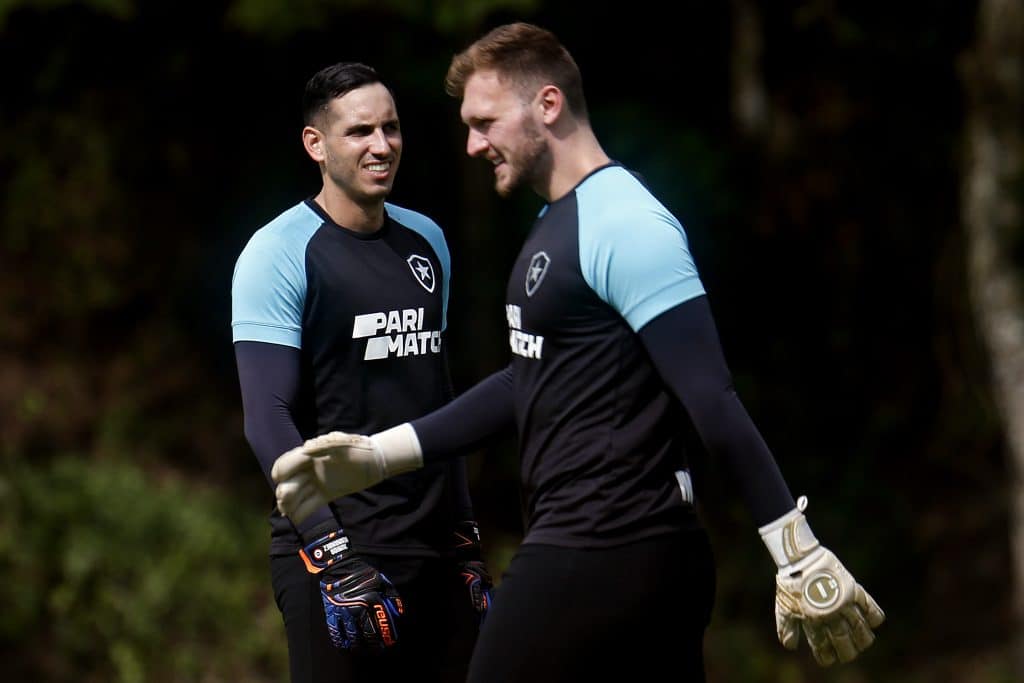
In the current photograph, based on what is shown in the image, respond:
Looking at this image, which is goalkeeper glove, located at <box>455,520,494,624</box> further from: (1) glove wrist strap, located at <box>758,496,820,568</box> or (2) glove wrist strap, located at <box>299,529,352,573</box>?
(1) glove wrist strap, located at <box>758,496,820,568</box>

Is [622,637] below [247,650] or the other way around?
the other way around

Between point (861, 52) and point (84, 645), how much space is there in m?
6.93

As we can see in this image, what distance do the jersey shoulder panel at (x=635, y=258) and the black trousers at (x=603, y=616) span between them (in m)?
0.56

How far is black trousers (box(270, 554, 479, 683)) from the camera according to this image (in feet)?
14.4

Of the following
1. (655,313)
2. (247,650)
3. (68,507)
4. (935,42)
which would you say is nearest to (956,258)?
(935,42)

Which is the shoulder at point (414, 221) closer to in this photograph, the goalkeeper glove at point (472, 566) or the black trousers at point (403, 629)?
the goalkeeper glove at point (472, 566)

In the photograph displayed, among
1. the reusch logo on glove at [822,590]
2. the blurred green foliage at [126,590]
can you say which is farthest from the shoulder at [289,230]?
the blurred green foliage at [126,590]

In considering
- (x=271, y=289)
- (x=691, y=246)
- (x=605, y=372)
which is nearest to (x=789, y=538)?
(x=605, y=372)

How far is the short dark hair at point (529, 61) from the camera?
12.7 feet

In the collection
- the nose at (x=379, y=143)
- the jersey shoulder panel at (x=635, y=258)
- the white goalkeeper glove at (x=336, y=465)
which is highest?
the nose at (x=379, y=143)

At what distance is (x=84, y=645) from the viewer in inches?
381

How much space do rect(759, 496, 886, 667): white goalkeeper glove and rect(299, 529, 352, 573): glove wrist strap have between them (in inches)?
49.2

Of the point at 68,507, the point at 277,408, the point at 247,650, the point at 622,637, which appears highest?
the point at 277,408

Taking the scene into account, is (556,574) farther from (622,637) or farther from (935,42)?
(935,42)
